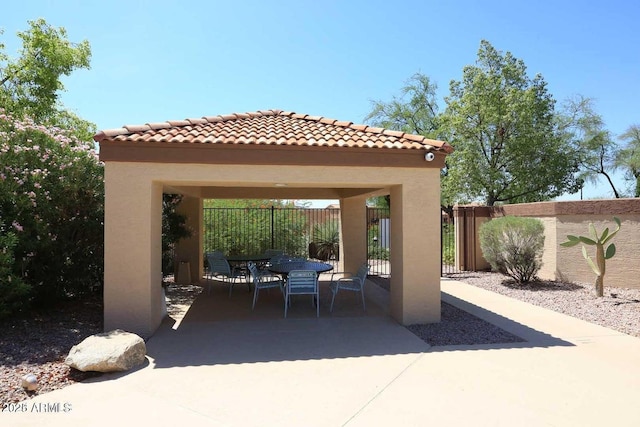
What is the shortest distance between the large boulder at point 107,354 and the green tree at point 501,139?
51.9 ft

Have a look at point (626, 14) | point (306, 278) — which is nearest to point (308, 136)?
point (306, 278)

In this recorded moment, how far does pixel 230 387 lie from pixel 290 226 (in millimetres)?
13165

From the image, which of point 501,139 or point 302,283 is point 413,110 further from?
point 302,283

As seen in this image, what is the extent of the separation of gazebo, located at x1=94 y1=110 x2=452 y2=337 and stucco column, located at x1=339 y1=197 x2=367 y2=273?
496 cm

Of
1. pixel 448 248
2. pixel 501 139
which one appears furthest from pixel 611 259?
pixel 501 139

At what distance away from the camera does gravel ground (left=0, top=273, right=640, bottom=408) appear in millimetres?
4965

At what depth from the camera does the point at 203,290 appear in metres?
11.1

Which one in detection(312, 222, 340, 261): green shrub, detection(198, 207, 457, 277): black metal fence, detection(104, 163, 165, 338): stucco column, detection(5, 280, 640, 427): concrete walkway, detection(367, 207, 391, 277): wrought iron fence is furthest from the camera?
detection(312, 222, 340, 261): green shrub

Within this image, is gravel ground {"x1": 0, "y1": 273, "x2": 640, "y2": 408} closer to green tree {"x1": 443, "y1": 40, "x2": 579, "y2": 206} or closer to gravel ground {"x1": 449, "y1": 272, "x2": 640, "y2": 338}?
gravel ground {"x1": 449, "y1": 272, "x2": 640, "y2": 338}

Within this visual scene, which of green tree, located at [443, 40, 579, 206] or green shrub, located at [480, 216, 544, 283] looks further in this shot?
green tree, located at [443, 40, 579, 206]

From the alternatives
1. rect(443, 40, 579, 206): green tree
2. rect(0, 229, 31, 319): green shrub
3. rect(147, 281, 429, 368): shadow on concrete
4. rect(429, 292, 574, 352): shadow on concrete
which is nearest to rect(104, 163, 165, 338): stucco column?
rect(147, 281, 429, 368): shadow on concrete

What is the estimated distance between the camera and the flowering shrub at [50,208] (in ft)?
22.3

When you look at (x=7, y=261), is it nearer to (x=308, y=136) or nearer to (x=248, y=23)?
(x=308, y=136)

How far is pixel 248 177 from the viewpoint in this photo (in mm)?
6973
